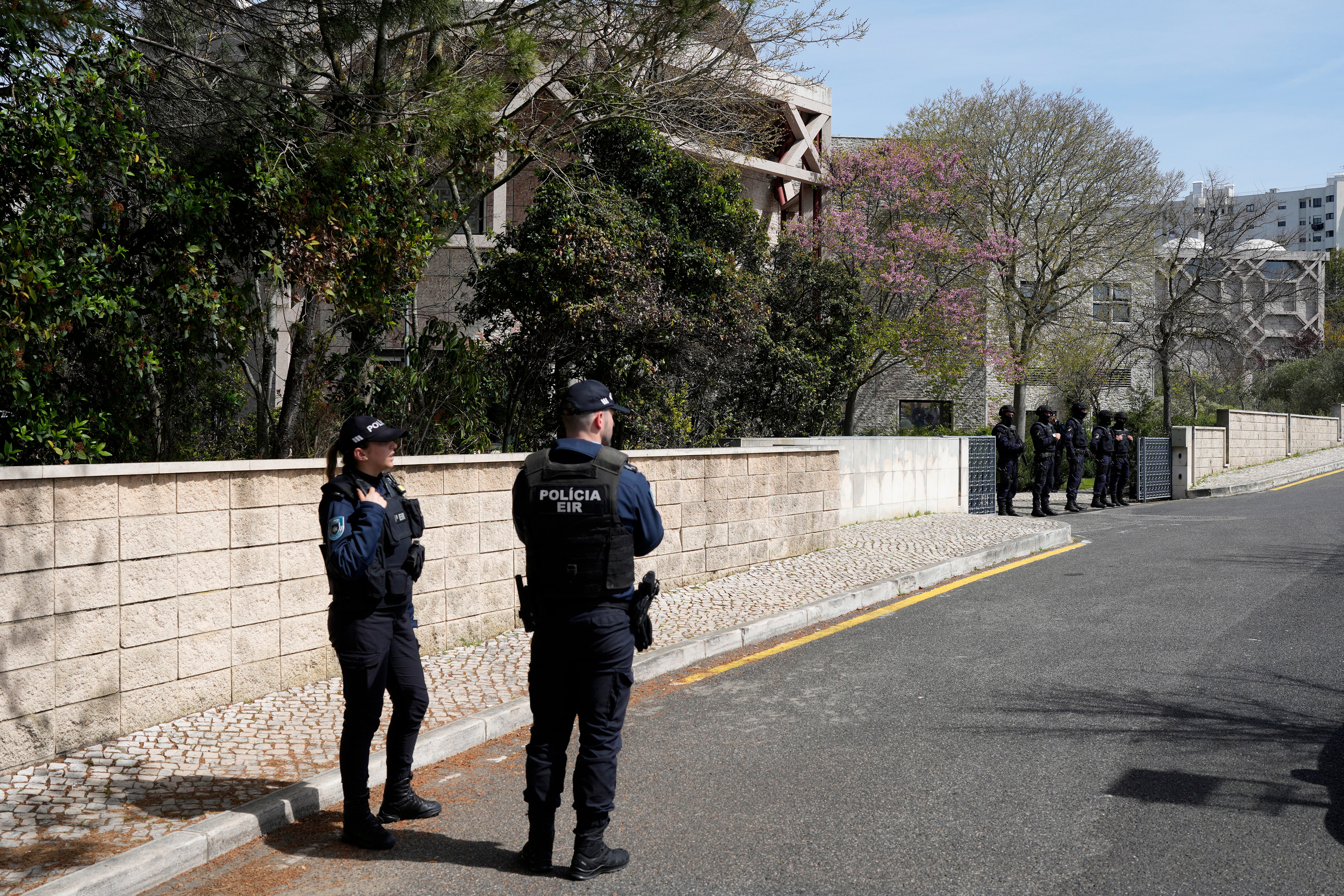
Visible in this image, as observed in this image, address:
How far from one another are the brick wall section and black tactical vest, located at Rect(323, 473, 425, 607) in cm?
2325

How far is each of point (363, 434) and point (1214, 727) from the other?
459 cm

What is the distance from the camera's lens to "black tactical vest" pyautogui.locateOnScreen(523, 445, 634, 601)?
152 inches

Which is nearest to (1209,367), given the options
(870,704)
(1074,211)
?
(1074,211)

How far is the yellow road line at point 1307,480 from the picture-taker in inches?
936

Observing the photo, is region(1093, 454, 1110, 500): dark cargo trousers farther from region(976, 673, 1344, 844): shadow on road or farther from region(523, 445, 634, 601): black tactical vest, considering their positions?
region(523, 445, 634, 601): black tactical vest

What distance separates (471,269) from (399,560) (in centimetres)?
1006

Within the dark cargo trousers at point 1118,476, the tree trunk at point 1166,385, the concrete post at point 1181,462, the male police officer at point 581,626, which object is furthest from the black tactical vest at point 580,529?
the tree trunk at point 1166,385

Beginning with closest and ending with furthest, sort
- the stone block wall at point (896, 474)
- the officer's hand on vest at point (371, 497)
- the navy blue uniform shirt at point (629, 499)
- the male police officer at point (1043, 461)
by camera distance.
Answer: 1. the navy blue uniform shirt at point (629, 499)
2. the officer's hand on vest at point (371, 497)
3. the stone block wall at point (896, 474)
4. the male police officer at point (1043, 461)

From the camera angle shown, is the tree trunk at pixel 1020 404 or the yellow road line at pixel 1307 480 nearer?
the yellow road line at pixel 1307 480

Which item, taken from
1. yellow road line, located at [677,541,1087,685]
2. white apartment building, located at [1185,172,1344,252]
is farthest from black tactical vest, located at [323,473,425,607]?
white apartment building, located at [1185,172,1344,252]

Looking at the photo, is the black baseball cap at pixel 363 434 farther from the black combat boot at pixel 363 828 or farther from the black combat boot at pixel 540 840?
the black combat boot at pixel 540 840

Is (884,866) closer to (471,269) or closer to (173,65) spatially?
(173,65)

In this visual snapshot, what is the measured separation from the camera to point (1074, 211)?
1153 inches

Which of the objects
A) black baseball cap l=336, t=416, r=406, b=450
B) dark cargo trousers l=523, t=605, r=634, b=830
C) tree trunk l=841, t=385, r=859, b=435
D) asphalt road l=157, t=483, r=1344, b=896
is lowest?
asphalt road l=157, t=483, r=1344, b=896
